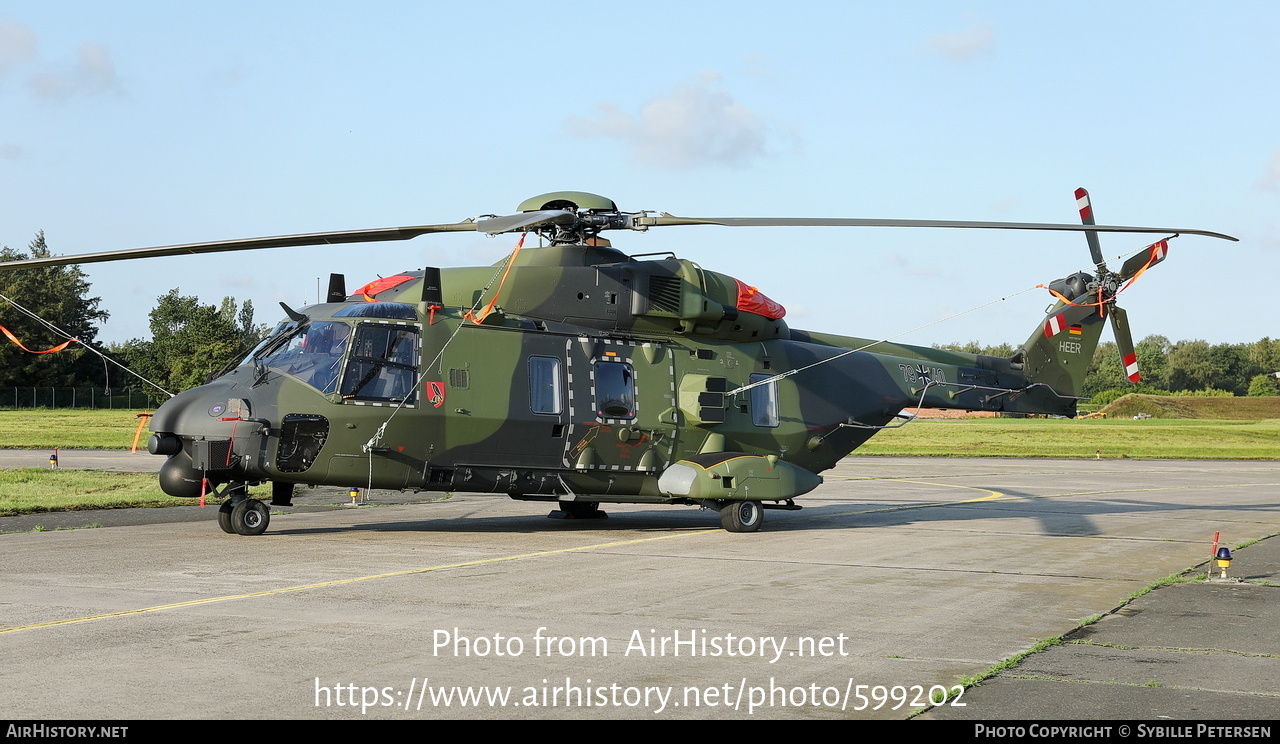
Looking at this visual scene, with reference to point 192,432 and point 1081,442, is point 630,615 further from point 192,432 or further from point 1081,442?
point 1081,442

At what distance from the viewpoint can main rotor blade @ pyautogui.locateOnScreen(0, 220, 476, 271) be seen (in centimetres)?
1388

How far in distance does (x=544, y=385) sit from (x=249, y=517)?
4.65 meters

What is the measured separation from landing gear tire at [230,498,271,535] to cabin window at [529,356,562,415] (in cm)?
415

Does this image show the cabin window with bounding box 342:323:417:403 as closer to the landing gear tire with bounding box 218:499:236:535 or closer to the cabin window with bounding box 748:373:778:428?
the landing gear tire with bounding box 218:499:236:535

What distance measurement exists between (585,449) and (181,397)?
5862 mm

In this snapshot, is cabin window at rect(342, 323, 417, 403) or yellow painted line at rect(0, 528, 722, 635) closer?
yellow painted line at rect(0, 528, 722, 635)

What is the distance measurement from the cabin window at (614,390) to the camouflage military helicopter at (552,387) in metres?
0.03

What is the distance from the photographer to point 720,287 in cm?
1834

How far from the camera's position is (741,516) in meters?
17.9

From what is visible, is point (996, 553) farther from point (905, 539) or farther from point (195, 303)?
point (195, 303)

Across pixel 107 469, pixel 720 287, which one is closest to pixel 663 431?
pixel 720 287

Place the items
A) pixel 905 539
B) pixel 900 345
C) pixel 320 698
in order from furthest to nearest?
pixel 900 345
pixel 905 539
pixel 320 698

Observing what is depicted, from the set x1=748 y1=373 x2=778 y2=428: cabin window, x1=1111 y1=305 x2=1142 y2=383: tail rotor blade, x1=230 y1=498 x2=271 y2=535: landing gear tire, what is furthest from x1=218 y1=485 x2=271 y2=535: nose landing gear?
x1=1111 y1=305 x2=1142 y2=383: tail rotor blade

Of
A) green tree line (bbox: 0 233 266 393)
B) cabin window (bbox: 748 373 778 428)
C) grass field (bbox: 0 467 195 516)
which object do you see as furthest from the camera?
green tree line (bbox: 0 233 266 393)
